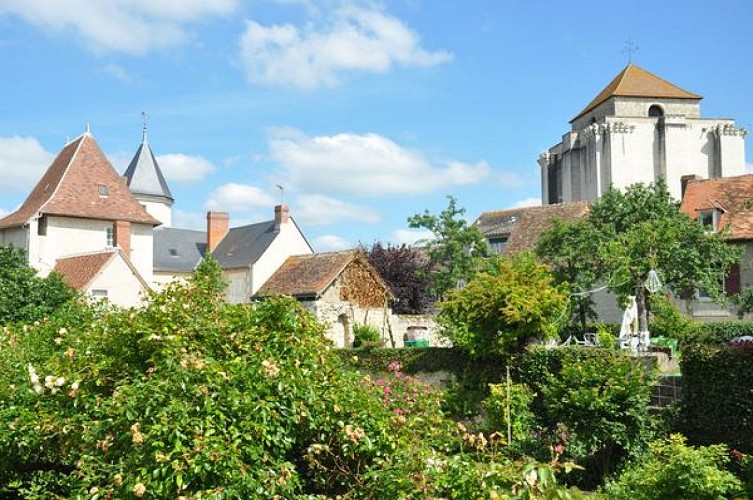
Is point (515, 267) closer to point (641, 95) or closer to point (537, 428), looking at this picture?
point (537, 428)

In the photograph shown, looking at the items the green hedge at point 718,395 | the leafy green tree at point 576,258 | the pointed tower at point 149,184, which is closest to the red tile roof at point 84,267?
the leafy green tree at point 576,258

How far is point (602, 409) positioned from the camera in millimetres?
12344

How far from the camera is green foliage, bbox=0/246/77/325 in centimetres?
2019

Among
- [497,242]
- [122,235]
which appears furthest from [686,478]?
[497,242]

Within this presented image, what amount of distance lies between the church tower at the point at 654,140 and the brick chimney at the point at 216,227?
1010 inches

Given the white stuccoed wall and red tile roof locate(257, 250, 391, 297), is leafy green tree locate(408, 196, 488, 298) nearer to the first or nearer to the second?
red tile roof locate(257, 250, 391, 297)

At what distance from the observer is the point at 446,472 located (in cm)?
522

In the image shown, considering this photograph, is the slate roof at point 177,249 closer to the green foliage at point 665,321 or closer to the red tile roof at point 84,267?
the red tile roof at point 84,267

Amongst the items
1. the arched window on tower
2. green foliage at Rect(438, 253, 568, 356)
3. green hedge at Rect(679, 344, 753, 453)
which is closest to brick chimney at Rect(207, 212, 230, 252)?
the arched window on tower

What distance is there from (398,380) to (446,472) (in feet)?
5.75

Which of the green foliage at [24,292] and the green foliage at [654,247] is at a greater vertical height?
the green foliage at [654,247]

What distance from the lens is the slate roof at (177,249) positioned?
50.6 meters

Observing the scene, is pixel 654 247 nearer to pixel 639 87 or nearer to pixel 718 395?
pixel 718 395

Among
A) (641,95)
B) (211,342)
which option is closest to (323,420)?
(211,342)
